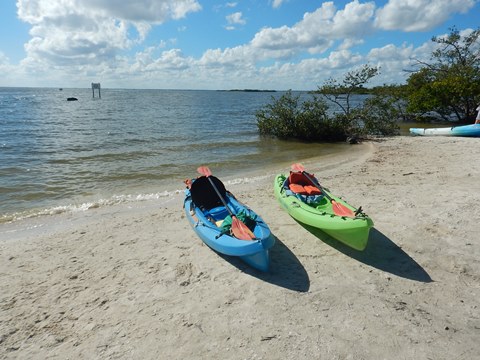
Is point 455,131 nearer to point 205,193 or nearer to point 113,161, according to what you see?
point 205,193

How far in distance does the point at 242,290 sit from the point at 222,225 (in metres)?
1.37

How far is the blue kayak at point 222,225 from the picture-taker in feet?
17.2

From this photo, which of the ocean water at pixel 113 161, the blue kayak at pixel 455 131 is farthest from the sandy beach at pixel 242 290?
the blue kayak at pixel 455 131

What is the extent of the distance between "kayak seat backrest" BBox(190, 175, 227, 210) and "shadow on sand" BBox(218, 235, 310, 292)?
1707mm

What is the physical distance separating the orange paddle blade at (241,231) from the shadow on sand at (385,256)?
175 centimetres

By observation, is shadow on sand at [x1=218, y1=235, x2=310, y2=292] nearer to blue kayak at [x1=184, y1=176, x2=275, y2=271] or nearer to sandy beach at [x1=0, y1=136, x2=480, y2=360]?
sandy beach at [x1=0, y1=136, x2=480, y2=360]

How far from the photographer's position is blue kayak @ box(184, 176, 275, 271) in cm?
523

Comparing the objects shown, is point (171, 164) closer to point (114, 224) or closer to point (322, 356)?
point (114, 224)

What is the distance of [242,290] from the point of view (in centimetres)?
494

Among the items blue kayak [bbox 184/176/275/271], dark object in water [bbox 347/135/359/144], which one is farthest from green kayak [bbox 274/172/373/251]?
dark object in water [bbox 347/135/359/144]

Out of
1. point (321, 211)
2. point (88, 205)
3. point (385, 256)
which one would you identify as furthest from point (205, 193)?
point (385, 256)

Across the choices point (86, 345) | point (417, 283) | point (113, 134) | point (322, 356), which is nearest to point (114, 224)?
point (86, 345)

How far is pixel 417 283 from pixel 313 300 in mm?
1727

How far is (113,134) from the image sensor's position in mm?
21594
